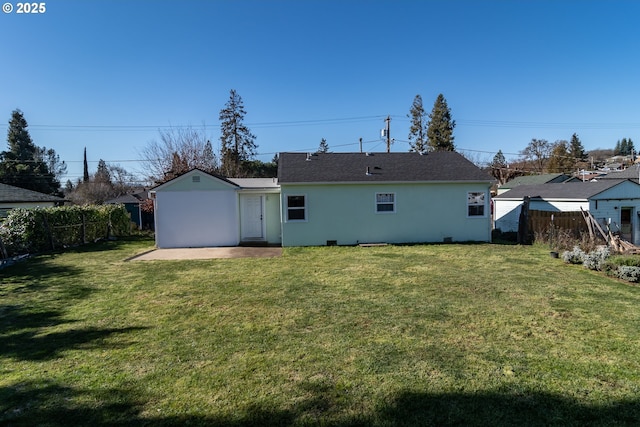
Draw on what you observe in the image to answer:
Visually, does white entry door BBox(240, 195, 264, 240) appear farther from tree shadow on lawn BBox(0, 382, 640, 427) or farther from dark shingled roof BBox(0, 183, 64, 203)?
dark shingled roof BBox(0, 183, 64, 203)

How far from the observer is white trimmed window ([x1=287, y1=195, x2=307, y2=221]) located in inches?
559

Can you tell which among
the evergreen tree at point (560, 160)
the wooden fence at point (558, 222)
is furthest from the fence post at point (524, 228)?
the evergreen tree at point (560, 160)

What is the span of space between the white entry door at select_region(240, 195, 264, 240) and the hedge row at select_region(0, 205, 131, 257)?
295 inches

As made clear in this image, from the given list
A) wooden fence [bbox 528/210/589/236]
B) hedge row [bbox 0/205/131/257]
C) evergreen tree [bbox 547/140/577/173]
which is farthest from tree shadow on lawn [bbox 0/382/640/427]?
evergreen tree [bbox 547/140/577/173]

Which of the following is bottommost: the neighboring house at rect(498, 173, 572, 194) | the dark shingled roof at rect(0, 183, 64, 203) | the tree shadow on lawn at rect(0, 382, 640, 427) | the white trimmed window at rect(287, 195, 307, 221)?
the tree shadow on lawn at rect(0, 382, 640, 427)

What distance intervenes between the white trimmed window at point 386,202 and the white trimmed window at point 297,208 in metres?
3.14

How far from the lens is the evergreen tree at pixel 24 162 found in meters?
34.9

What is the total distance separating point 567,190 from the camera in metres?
17.1

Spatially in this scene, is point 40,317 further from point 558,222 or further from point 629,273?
point 558,222

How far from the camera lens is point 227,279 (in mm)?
8383

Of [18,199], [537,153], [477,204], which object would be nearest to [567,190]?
[477,204]

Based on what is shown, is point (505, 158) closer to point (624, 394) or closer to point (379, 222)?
point (379, 222)

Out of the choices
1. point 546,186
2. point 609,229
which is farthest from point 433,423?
point 546,186

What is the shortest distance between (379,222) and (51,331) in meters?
11.6
